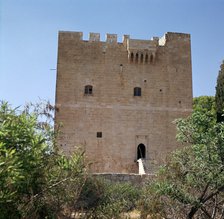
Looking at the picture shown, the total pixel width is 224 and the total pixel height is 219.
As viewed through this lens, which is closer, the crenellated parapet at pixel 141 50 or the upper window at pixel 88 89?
the upper window at pixel 88 89

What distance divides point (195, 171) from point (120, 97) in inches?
525

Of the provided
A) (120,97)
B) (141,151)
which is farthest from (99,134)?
(141,151)

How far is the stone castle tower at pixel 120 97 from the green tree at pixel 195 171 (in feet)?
36.4

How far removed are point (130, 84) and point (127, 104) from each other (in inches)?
47.8

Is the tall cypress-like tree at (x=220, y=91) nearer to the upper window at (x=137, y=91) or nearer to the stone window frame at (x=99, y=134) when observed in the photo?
the upper window at (x=137, y=91)

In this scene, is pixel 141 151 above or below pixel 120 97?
below

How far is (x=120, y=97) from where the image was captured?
19266 millimetres

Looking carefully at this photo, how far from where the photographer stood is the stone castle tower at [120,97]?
18.5 metres

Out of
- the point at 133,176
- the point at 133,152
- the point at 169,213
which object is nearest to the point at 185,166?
the point at 169,213

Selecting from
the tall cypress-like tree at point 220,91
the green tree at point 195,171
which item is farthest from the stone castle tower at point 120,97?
the green tree at point 195,171

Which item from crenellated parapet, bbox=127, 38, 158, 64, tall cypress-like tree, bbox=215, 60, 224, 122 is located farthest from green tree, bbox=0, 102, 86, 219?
tall cypress-like tree, bbox=215, 60, 224, 122

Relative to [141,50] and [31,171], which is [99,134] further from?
[31,171]

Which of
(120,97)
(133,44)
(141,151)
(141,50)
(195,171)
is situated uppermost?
(133,44)

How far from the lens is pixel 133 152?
738 inches
